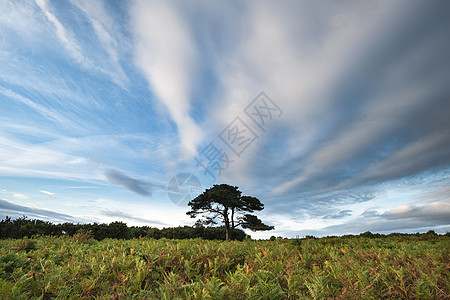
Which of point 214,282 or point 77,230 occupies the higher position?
point 77,230

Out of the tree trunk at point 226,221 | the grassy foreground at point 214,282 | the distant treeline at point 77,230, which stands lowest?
the grassy foreground at point 214,282

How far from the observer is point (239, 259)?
18.3 feet

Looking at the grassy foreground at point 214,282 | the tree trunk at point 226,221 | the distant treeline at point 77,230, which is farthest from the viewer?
the tree trunk at point 226,221

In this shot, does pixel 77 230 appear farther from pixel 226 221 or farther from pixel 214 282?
pixel 214 282

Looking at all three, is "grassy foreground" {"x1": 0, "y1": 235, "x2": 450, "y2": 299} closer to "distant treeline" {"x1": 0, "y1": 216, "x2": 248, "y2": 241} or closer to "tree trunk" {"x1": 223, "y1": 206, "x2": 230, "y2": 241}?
"distant treeline" {"x1": 0, "y1": 216, "x2": 248, "y2": 241}

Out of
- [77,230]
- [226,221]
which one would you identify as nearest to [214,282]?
[77,230]

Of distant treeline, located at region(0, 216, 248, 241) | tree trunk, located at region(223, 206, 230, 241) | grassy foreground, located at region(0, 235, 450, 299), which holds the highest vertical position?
tree trunk, located at region(223, 206, 230, 241)

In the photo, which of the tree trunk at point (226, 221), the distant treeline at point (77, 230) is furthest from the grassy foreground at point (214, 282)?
the tree trunk at point (226, 221)

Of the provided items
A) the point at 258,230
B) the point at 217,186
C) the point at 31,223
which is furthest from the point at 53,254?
the point at 258,230

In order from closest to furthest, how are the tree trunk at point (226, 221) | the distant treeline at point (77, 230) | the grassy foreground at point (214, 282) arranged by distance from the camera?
the grassy foreground at point (214, 282) → the distant treeline at point (77, 230) → the tree trunk at point (226, 221)

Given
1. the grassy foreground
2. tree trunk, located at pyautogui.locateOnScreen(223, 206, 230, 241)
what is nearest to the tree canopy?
tree trunk, located at pyautogui.locateOnScreen(223, 206, 230, 241)

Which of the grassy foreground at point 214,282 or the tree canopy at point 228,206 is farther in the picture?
the tree canopy at point 228,206

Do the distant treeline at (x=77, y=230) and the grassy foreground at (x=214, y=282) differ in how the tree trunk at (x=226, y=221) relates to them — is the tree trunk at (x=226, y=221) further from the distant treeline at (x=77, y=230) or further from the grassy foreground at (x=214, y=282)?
the grassy foreground at (x=214, y=282)

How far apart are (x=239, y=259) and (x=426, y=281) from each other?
11.2ft
